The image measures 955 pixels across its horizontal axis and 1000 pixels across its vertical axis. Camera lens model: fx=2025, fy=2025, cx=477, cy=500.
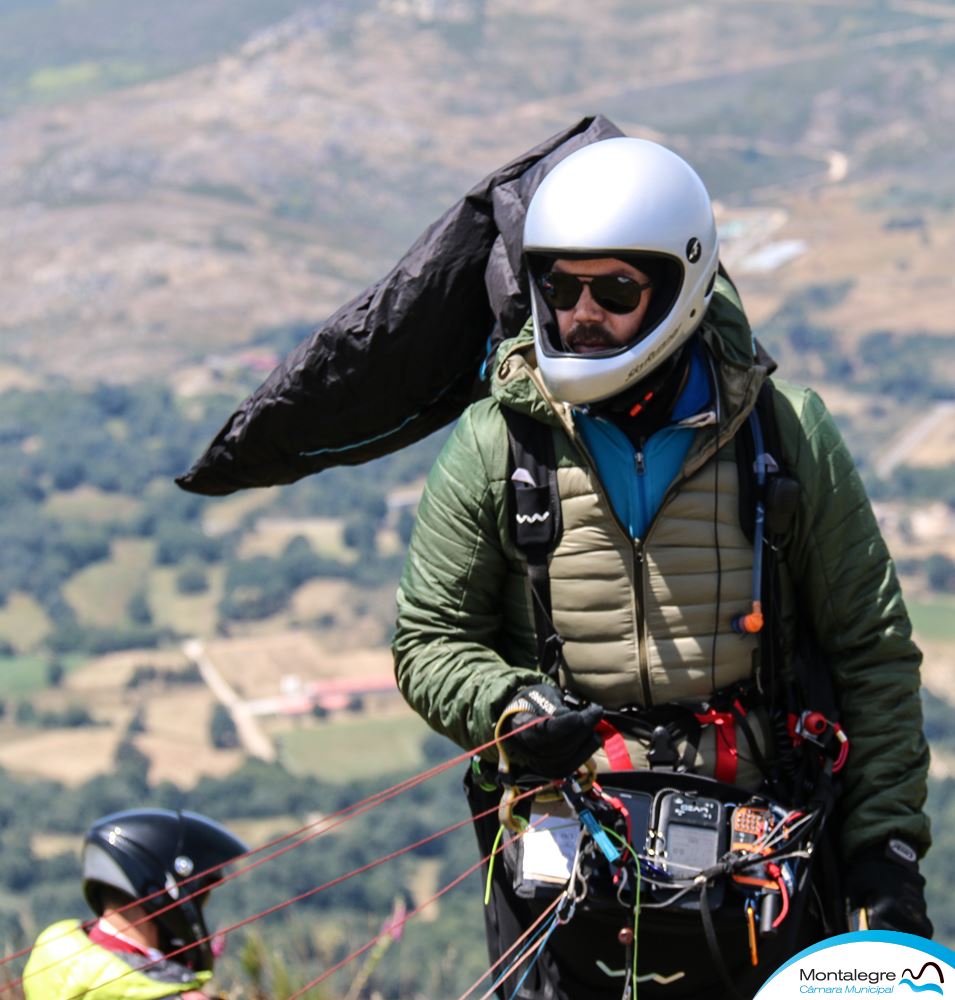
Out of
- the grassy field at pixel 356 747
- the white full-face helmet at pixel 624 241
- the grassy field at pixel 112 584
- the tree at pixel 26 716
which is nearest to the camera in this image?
the white full-face helmet at pixel 624 241

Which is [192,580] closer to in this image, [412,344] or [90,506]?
[90,506]

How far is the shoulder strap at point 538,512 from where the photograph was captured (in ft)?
12.9

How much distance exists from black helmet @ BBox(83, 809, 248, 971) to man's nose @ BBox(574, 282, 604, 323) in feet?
5.79

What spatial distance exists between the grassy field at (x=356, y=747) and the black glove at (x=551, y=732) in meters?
99.7

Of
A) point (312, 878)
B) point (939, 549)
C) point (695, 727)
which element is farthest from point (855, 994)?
point (939, 549)

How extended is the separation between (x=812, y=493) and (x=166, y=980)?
6.24 ft

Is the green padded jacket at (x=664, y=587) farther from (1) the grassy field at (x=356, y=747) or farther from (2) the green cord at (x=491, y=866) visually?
(1) the grassy field at (x=356, y=747)

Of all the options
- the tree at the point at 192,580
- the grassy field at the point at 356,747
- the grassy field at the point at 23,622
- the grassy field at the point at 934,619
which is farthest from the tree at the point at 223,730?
the grassy field at the point at 934,619

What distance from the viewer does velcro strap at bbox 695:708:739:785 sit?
13.0 ft

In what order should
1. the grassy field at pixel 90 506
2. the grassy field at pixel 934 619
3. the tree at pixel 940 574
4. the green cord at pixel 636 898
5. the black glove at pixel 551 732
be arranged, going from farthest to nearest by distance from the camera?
1. the grassy field at pixel 90 506
2. the tree at pixel 940 574
3. the grassy field at pixel 934 619
4. the green cord at pixel 636 898
5. the black glove at pixel 551 732

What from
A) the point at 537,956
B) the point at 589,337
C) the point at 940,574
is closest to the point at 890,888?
the point at 537,956

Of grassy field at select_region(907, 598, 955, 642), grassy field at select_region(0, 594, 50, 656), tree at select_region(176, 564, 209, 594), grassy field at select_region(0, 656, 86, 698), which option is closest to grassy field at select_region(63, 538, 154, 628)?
grassy field at select_region(0, 594, 50, 656)

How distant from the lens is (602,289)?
398 cm

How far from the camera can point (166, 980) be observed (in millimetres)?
4664
